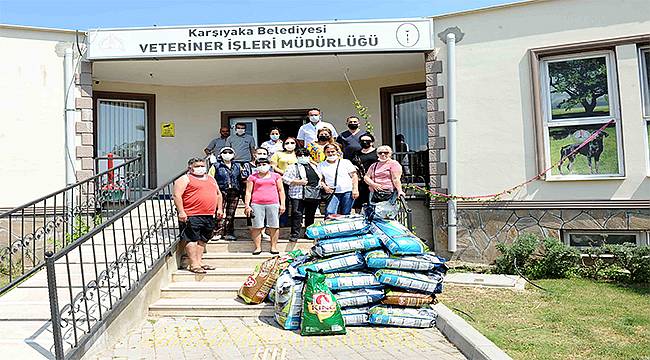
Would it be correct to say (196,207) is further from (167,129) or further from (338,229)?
(167,129)

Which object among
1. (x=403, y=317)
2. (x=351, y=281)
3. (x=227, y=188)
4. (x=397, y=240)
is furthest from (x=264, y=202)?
(x=403, y=317)

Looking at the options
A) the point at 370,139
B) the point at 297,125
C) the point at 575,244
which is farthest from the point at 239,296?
the point at 297,125

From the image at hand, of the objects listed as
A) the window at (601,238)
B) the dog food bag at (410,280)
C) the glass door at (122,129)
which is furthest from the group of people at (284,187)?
the glass door at (122,129)

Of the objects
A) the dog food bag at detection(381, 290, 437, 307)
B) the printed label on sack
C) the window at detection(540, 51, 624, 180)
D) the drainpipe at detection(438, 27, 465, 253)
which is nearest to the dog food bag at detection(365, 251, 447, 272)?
the dog food bag at detection(381, 290, 437, 307)

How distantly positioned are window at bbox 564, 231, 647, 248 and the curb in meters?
3.41

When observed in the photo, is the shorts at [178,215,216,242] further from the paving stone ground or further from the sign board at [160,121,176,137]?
the sign board at [160,121,176,137]

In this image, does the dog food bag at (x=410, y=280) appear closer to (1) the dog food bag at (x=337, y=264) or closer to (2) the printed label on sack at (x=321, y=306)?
(1) the dog food bag at (x=337, y=264)

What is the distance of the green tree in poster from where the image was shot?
761cm

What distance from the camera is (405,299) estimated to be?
5262 mm

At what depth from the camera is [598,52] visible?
7.58 meters

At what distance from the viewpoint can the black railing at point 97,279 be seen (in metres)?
3.96

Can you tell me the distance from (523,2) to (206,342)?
21.7ft

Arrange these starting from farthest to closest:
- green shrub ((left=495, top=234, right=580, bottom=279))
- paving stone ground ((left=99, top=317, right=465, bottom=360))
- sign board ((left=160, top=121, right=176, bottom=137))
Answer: sign board ((left=160, top=121, right=176, bottom=137))
green shrub ((left=495, top=234, right=580, bottom=279))
paving stone ground ((left=99, top=317, right=465, bottom=360))

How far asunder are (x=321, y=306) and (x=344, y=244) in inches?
31.9
